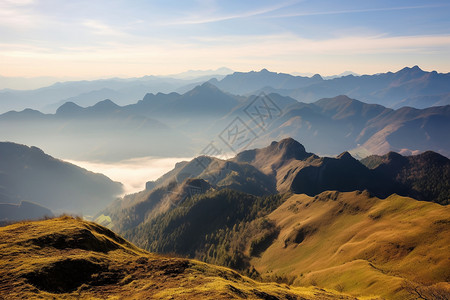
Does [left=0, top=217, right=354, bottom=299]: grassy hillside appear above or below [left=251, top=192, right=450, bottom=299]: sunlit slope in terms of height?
above

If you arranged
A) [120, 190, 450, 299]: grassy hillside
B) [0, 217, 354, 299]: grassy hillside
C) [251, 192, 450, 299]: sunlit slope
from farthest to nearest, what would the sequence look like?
[120, 190, 450, 299]: grassy hillside, [251, 192, 450, 299]: sunlit slope, [0, 217, 354, 299]: grassy hillside

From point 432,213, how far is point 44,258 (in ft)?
408

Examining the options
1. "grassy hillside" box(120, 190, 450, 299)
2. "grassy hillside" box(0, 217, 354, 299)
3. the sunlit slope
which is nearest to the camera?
"grassy hillside" box(0, 217, 354, 299)

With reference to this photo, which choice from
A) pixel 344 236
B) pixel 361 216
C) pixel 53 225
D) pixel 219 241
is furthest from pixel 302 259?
pixel 53 225

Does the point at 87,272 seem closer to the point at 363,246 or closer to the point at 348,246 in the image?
the point at 363,246

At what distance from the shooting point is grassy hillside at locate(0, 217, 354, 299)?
37719 millimetres

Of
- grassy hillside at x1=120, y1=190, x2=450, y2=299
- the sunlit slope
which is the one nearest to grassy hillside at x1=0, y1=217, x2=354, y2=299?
the sunlit slope

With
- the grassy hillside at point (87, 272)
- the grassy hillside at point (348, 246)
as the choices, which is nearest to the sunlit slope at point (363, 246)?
the grassy hillside at point (348, 246)

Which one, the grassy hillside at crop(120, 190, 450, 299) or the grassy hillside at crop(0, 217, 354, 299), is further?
the grassy hillside at crop(120, 190, 450, 299)

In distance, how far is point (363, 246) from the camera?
101m

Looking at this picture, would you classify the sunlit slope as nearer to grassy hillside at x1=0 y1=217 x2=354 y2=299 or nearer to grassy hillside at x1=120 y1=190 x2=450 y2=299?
grassy hillside at x1=120 y1=190 x2=450 y2=299

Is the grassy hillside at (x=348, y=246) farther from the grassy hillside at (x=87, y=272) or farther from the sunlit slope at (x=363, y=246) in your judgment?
the grassy hillside at (x=87, y=272)

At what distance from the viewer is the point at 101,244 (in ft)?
182

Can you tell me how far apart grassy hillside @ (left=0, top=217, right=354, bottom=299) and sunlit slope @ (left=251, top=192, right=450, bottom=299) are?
3433 cm
